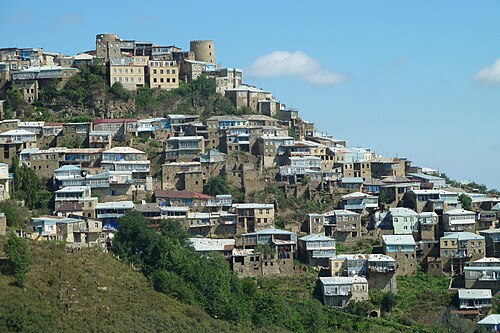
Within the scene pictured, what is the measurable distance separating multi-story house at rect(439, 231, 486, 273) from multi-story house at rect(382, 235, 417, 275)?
126 centimetres

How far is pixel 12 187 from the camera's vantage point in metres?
48.8

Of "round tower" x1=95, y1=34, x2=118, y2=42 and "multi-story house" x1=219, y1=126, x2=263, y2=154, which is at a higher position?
"round tower" x1=95, y1=34, x2=118, y2=42

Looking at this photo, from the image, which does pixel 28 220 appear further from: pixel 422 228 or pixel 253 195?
pixel 422 228

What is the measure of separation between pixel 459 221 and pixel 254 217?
8.78 m

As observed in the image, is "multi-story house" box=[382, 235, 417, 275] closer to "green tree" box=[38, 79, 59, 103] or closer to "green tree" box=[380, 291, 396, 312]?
"green tree" box=[380, 291, 396, 312]

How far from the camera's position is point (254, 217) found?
163 ft

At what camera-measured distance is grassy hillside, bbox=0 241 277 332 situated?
117 ft

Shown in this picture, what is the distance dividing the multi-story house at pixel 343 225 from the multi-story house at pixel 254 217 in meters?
2.40

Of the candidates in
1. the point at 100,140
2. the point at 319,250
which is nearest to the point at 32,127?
the point at 100,140

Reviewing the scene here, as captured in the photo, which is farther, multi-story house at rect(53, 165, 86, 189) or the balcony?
multi-story house at rect(53, 165, 86, 189)

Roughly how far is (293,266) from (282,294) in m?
2.02

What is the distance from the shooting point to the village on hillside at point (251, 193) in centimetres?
4716

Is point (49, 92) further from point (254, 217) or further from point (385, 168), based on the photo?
point (385, 168)

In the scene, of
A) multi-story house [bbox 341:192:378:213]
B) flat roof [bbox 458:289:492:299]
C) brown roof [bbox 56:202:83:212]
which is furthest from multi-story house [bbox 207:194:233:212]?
flat roof [bbox 458:289:492:299]
